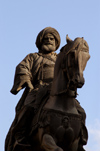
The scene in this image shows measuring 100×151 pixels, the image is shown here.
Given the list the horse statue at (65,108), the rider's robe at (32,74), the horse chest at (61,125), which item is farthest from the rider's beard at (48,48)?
the horse chest at (61,125)

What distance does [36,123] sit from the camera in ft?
37.2

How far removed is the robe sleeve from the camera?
12.4 meters

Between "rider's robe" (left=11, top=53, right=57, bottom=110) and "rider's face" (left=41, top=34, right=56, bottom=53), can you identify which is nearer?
"rider's robe" (left=11, top=53, right=57, bottom=110)

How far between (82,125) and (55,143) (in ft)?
3.19

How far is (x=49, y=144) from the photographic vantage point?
35.3 ft

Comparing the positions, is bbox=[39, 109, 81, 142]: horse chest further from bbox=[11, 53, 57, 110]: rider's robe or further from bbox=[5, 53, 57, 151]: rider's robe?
bbox=[11, 53, 57, 110]: rider's robe

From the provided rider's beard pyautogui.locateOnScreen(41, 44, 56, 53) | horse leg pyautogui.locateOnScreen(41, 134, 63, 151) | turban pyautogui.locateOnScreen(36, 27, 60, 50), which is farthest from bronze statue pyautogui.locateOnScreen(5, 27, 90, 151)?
turban pyautogui.locateOnScreen(36, 27, 60, 50)

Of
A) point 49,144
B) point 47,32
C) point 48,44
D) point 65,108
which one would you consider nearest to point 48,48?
point 48,44

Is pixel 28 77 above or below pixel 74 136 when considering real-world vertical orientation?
above

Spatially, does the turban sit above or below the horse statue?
above

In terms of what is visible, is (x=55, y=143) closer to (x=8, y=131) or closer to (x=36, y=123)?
(x=36, y=123)

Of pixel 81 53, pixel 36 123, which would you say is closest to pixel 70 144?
pixel 36 123

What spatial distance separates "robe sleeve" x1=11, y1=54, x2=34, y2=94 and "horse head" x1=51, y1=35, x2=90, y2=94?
4.63 ft

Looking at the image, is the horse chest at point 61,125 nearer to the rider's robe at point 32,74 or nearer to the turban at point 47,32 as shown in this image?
the rider's robe at point 32,74
